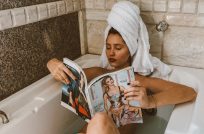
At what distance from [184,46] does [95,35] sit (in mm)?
469

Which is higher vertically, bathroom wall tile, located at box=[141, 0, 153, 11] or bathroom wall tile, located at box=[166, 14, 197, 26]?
bathroom wall tile, located at box=[141, 0, 153, 11]

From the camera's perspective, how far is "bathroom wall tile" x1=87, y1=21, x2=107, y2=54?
139 cm

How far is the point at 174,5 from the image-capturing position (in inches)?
46.6

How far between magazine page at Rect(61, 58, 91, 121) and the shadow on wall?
20cm

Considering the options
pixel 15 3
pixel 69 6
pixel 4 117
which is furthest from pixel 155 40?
pixel 4 117

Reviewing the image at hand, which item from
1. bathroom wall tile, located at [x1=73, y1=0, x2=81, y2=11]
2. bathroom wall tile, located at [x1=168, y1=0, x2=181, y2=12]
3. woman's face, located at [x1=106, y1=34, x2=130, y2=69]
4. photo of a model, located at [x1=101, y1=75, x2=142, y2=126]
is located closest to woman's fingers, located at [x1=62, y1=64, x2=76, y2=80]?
photo of a model, located at [x1=101, y1=75, x2=142, y2=126]

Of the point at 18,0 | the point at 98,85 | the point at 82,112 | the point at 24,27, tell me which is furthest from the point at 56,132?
the point at 18,0

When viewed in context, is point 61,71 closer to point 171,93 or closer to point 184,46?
point 171,93

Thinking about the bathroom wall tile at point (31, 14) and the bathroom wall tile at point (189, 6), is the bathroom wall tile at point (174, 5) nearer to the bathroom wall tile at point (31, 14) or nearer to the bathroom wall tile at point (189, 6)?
the bathroom wall tile at point (189, 6)

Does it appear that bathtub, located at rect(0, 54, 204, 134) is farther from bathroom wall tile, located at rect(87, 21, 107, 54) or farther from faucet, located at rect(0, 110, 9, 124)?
bathroom wall tile, located at rect(87, 21, 107, 54)

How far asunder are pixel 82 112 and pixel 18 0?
1.58 ft

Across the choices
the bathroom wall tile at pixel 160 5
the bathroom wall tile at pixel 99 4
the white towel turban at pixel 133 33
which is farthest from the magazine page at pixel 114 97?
the bathroom wall tile at pixel 99 4

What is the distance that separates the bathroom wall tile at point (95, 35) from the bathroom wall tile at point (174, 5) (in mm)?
346

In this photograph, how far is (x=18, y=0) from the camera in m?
0.99
